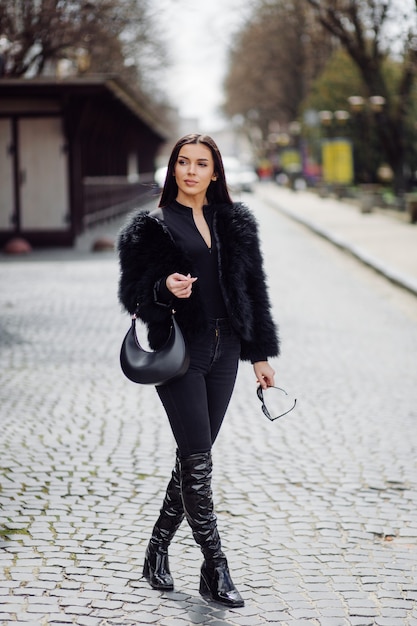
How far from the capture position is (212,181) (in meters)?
4.42

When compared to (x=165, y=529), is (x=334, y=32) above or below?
above

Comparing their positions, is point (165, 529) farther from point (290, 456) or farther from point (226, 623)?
point (290, 456)

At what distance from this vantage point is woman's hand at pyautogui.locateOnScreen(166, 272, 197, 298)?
159 inches

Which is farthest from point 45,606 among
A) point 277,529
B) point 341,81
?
point 341,81

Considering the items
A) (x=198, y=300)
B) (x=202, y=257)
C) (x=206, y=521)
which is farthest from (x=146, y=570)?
(x=202, y=257)

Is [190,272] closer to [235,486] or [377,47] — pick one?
[235,486]

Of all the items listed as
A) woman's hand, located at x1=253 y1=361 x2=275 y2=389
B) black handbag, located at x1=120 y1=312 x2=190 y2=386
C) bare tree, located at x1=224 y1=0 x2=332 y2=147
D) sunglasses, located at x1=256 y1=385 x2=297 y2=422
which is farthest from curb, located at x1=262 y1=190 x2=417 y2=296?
bare tree, located at x1=224 y1=0 x2=332 y2=147

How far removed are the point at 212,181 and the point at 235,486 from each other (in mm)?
2156

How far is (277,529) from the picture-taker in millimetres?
5309

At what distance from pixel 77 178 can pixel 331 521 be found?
2003cm

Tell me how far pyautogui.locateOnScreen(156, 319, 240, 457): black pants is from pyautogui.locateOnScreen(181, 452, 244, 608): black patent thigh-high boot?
0.19ft

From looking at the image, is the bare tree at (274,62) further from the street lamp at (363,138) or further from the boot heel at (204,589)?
the boot heel at (204,589)

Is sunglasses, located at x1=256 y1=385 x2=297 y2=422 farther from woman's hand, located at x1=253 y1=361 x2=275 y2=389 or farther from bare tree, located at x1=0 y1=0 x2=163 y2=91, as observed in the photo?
bare tree, located at x1=0 y1=0 x2=163 y2=91

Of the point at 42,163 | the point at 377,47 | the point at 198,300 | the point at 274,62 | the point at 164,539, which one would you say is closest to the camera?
the point at 198,300
